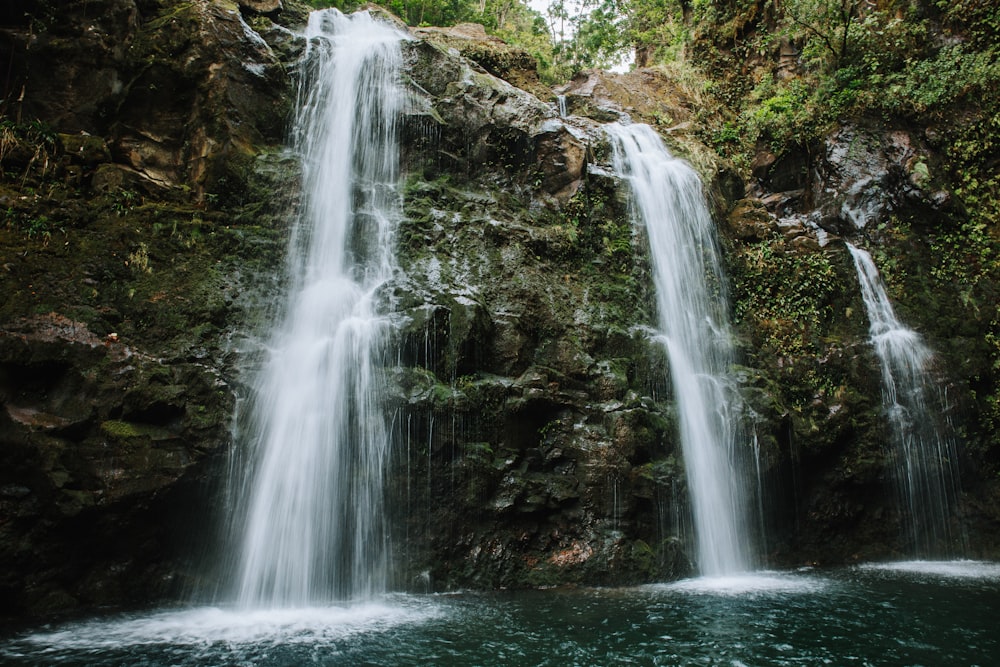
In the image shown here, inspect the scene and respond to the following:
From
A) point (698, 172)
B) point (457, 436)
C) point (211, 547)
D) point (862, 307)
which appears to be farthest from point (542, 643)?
point (698, 172)

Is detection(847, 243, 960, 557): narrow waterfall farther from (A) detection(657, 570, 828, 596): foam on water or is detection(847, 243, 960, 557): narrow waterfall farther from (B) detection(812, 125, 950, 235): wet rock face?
(B) detection(812, 125, 950, 235): wet rock face

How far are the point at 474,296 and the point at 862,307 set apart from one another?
8032mm

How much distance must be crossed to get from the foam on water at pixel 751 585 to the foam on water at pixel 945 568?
67.9 inches

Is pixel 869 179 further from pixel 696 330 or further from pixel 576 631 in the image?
pixel 576 631

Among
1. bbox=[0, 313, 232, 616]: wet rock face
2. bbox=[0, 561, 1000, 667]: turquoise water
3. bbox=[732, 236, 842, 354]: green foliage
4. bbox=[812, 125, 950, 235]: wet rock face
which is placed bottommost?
bbox=[0, 561, 1000, 667]: turquoise water

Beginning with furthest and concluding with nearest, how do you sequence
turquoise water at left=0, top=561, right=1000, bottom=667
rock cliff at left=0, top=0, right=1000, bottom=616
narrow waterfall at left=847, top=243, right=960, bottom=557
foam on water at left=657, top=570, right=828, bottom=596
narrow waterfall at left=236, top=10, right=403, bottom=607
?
narrow waterfall at left=847, top=243, right=960, bottom=557
foam on water at left=657, top=570, right=828, bottom=596
narrow waterfall at left=236, top=10, right=403, bottom=607
rock cliff at left=0, top=0, right=1000, bottom=616
turquoise water at left=0, top=561, right=1000, bottom=667

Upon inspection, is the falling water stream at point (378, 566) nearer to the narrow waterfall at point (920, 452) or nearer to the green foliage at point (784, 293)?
the green foliage at point (784, 293)

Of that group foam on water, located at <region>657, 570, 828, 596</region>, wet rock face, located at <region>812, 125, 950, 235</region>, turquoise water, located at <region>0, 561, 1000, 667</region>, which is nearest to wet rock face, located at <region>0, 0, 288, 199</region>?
turquoise water, located at <region>0, 561, 1000, 667</region>

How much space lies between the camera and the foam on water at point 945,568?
339 inches

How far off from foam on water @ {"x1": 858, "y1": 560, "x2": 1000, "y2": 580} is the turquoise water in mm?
1007

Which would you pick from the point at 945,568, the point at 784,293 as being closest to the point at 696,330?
the point at 784,293

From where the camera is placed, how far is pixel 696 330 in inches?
431

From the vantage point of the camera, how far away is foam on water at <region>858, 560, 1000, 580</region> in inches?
339

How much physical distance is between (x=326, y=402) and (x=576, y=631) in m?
4.47
